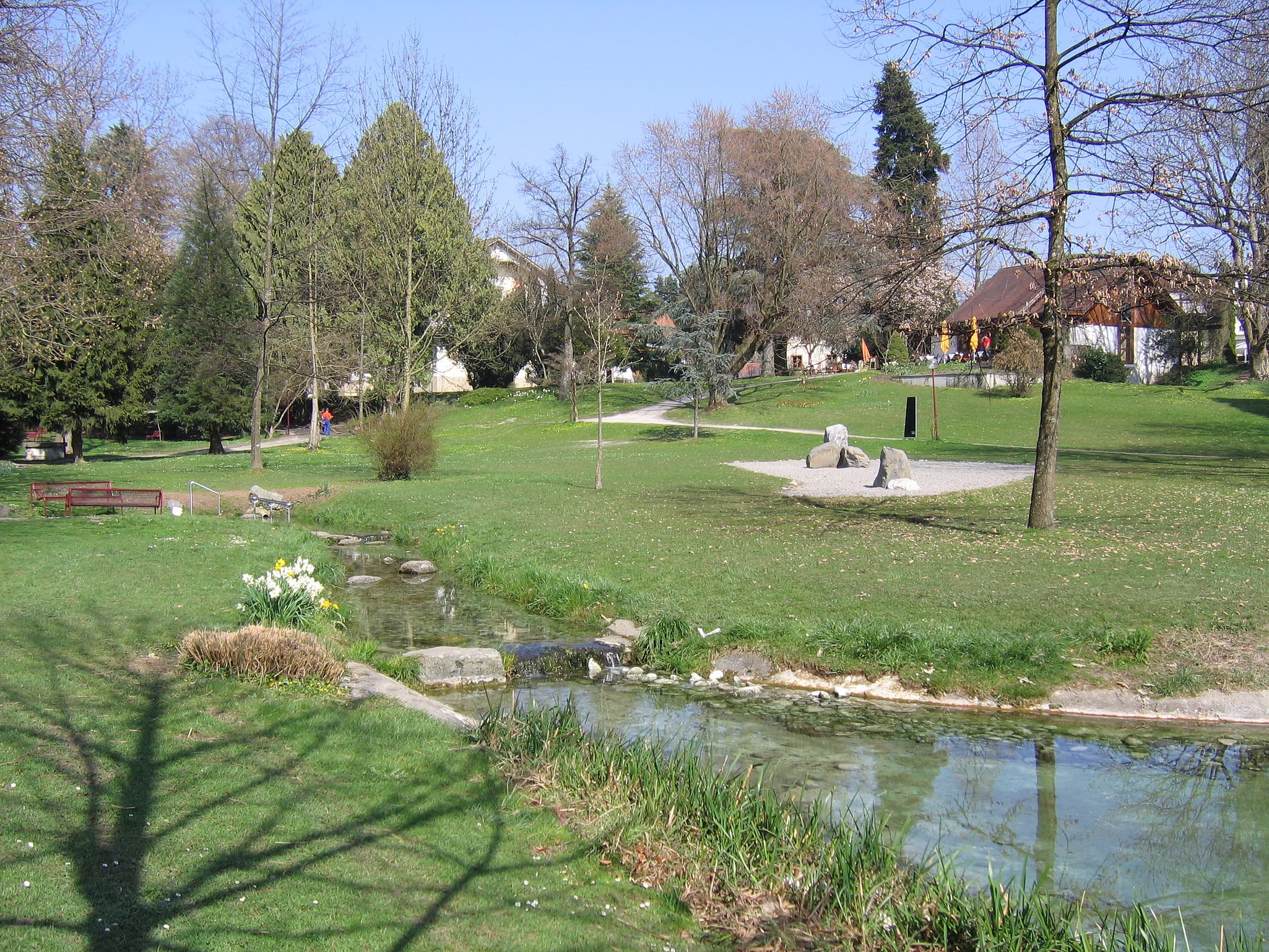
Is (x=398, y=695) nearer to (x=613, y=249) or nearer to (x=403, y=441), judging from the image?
(x=403, y=441)

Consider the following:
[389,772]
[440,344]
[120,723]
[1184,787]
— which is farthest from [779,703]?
[440,344]

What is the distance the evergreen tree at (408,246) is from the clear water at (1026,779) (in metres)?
29.4

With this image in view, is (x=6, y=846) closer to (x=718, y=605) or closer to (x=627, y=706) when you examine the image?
(x=627, y=706)

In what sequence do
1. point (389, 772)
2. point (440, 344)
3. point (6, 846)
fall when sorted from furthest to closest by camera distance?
point (440, 344) < point (389, 772) < point (6, 846)

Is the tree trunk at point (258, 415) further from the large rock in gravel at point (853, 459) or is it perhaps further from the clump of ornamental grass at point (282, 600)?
the clump of ornamental grass at point (282, 600)

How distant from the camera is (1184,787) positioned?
7.15m

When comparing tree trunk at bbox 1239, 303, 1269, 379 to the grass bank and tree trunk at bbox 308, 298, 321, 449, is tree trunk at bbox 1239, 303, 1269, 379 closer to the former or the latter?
the grass bank

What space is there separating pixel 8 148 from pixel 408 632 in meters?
9.32

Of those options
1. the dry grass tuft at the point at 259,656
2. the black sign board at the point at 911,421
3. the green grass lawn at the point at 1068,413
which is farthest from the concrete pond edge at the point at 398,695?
the black sign board at the point at 911,421

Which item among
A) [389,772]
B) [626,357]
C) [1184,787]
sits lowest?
[1184,787]

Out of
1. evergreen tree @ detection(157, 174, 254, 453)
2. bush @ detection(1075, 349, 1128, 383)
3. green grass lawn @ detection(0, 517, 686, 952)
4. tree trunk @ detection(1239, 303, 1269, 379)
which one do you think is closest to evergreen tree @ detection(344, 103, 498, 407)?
evergreen tree @ detection(157, 174, 254, 453)

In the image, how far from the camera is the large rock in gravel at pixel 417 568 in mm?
16062

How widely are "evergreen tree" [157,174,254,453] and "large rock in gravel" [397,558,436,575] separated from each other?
2667 cm

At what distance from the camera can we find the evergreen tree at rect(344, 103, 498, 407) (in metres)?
40.2
